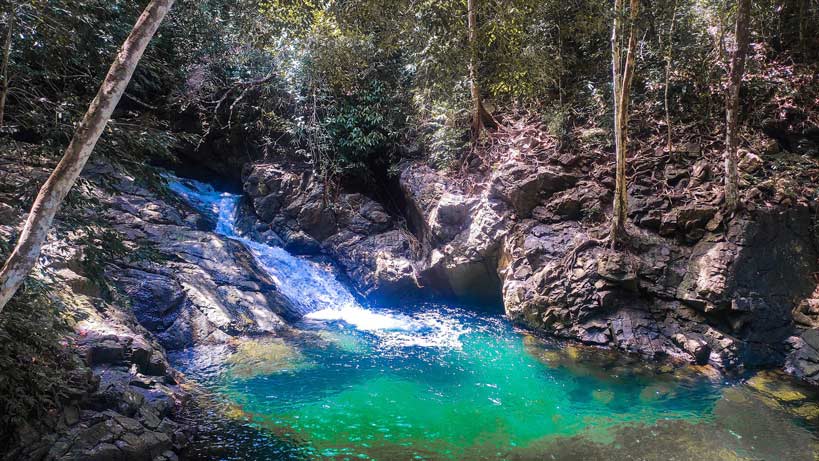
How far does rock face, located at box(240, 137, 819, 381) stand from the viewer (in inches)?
292

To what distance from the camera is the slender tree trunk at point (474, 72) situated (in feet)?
28.0

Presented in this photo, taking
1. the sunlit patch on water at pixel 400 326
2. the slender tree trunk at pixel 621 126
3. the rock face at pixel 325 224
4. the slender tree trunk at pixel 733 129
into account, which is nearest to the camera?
the slender tree trunk at pixel 733 129

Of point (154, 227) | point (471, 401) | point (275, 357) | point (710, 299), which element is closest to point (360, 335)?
point (275, 357)

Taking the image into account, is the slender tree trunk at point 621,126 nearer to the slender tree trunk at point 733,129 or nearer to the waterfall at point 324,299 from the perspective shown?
the slender tree trunk at point 733,129

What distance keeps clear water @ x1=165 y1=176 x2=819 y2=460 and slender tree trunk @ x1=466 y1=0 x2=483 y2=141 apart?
505 centimetres

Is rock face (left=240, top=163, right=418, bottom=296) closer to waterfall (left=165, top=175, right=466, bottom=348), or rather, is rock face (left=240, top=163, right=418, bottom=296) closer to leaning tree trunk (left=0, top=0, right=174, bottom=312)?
waterfall (left=165, top=175, right=466, bottom=348)

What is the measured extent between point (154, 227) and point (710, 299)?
35.6 feet

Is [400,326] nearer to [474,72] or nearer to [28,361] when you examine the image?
[474,72]

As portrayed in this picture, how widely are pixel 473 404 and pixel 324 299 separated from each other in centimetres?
557

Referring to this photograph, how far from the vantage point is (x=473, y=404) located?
21.6 feet

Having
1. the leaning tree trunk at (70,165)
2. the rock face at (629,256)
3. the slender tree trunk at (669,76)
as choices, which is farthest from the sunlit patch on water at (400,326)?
the leaning tree trunk at (70,165)

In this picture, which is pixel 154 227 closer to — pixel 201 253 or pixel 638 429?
pixel 201 253

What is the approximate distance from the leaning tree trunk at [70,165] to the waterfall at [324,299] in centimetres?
590

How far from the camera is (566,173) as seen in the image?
31.9ft
